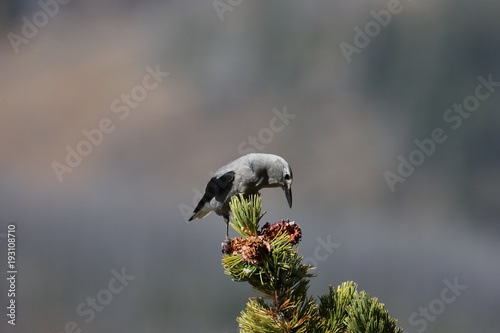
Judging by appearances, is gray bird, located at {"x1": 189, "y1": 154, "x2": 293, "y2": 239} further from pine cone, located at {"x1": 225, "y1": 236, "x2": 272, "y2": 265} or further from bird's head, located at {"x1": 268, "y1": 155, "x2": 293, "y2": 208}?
pine cone, located at {"x1": 225, "y1": 236, "x2": 272, "y2": 265}

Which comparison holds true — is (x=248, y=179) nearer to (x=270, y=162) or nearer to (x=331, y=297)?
(x=270, y=162)

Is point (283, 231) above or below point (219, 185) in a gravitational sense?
below

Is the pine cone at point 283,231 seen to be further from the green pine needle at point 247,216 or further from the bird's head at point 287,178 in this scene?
the bird's head at point 287,178

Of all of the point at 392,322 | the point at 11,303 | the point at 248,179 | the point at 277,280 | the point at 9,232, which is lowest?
the point at 392,322

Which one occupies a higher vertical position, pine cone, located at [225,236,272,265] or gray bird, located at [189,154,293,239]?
gray bird, located at [189,154,293,239]

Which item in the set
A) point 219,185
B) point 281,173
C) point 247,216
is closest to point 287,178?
point 281,173

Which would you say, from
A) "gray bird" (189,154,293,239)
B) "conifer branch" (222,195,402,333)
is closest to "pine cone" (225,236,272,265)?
"conifer branch" (222,195,402,333)

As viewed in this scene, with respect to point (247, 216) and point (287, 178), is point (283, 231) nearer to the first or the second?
point (247, 216)

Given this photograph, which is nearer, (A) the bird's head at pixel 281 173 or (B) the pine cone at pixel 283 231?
(B) the pine cone at pixel 283 231

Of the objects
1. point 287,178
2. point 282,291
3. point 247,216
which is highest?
point 287,178

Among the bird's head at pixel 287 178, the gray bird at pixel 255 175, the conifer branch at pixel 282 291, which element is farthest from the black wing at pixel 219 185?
the conifer branch at pixel 282 291

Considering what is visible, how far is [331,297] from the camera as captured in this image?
863 millimetres

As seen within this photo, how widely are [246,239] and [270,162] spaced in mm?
373

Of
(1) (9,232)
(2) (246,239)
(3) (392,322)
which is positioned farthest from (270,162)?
(1) (9,232)
